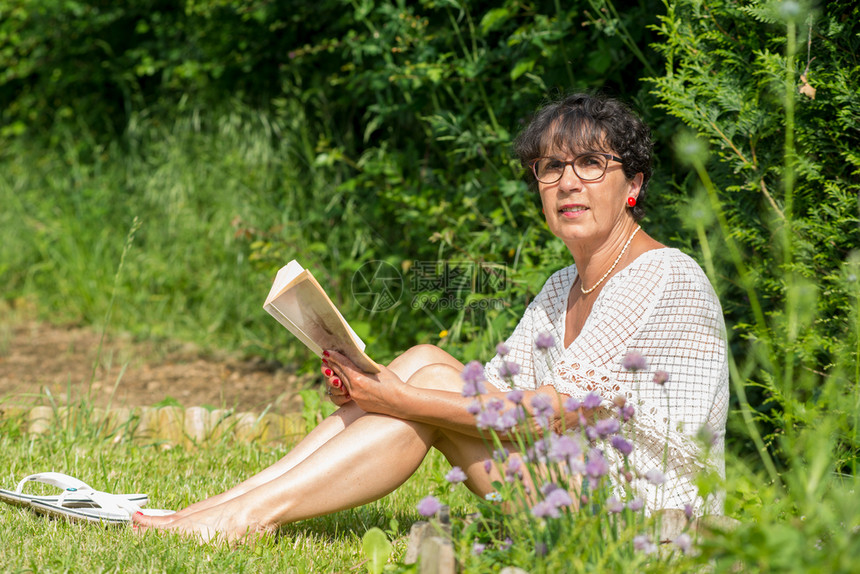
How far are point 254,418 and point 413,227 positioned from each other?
140 cm

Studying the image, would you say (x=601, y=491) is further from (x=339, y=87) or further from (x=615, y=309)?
(x=339, y=87)

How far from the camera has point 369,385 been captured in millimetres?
2178

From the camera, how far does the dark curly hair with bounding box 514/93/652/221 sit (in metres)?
2.37

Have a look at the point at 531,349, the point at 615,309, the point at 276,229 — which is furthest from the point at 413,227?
the point at 615,309

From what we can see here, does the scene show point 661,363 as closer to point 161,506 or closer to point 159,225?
point 161,506

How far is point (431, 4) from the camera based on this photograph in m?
3.93

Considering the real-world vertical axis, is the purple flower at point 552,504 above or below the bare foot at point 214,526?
above

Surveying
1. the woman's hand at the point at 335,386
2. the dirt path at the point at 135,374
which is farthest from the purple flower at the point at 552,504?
the dirt path at the point at 135,374

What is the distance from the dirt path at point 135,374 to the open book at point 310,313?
2.08 metres

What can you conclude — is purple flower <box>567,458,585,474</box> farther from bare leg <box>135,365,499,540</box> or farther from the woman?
bare leg <box>135,365,499,540</box>

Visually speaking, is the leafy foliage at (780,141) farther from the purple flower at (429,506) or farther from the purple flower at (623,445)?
the purple flower at (429,506)

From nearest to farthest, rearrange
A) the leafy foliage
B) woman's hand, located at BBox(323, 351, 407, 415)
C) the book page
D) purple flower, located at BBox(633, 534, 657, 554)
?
purple flower, located at BBox(633, 534, 657, 554) → the book page → woman's hand, located at BBox(323, 351, 407, 415) → the leafy foliage

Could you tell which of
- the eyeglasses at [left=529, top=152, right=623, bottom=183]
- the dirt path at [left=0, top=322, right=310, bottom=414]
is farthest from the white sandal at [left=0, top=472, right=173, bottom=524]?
the dirt path at [left=0, top=322, right=310, bottom=414]

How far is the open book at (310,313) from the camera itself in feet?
6.62
